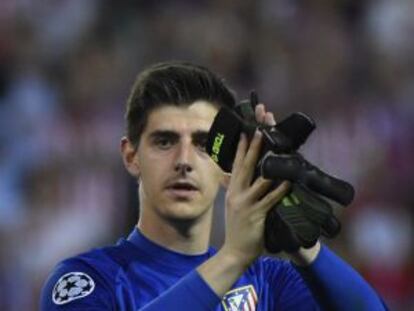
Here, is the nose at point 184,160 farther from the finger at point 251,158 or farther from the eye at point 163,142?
the finger at point 251,158

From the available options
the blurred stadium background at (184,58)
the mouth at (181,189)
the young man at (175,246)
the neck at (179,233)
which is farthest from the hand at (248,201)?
the blurred stadium background at (184,58)

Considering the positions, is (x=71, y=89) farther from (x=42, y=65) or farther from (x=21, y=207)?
(x=21, y=207)

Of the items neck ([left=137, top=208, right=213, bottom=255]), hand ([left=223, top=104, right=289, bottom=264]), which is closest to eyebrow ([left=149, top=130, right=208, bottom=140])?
neck ([left=137, top=208, right=213, bottom=255])

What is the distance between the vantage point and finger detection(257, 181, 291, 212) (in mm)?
3359

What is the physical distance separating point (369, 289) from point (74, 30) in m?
6.92

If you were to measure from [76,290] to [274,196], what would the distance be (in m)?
0.79

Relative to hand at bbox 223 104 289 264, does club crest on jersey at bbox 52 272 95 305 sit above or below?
below

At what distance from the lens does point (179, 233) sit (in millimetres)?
4148

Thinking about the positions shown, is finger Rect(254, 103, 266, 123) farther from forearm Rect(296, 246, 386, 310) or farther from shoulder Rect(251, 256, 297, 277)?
shoulder Rect(251, 256, 297, 277)

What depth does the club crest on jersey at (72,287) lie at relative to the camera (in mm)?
3877

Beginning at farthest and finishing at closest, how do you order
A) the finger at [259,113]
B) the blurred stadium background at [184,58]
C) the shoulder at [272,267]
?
the blurred stadium background at [184,58]
the shoulder at [272,267]
the finger at [259,113]

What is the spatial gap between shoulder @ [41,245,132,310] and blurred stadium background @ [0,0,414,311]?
12.2ft

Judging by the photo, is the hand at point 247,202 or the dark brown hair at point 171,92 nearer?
the hand at point 247,202

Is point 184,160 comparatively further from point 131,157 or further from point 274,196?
point 274,196
